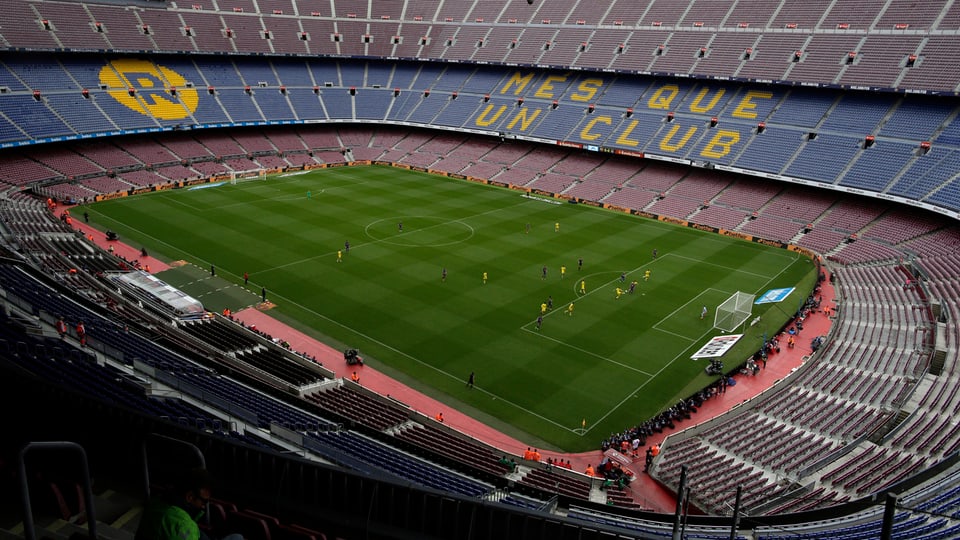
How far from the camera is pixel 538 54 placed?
7919 centimetres

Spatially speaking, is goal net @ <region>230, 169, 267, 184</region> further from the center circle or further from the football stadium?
the center circle

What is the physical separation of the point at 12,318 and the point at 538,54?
68622 millimetres

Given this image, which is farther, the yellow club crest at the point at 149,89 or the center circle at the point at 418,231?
the yellow club crest at the point at 149,89

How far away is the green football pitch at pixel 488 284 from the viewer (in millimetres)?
29672

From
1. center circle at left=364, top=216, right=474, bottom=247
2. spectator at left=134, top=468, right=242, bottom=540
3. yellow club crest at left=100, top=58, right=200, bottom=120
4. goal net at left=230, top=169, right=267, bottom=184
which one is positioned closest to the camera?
spectator at left=134, top=468, right=242, bottom=540

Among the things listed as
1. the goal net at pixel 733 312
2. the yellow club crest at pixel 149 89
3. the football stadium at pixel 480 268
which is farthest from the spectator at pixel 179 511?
the yellow club crest at pixel 149 89

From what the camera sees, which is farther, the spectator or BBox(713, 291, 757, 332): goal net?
BBox(713, 291, 757, 332): goal net

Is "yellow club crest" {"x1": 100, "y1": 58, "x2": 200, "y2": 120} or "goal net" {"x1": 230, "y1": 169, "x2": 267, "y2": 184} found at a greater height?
"yellow club crest" {"x1": 100, "y1": 58, "x2": 200, "y2": 120}

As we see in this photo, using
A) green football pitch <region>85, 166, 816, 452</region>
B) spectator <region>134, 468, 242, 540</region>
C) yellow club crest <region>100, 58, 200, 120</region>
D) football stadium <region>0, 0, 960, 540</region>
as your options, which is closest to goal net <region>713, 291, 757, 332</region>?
football stadium <region>0, 0, 960, 540</region>

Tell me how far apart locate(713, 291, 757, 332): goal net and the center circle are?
19.5 meters

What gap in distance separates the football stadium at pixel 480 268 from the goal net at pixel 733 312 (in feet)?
0.71

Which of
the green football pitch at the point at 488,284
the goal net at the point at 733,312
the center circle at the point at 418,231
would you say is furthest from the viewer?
the center circle at the point at 418,231

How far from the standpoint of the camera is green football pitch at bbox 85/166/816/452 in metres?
29.7

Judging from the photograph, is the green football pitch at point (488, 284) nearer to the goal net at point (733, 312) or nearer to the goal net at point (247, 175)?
the goal net at point (733, 312)
